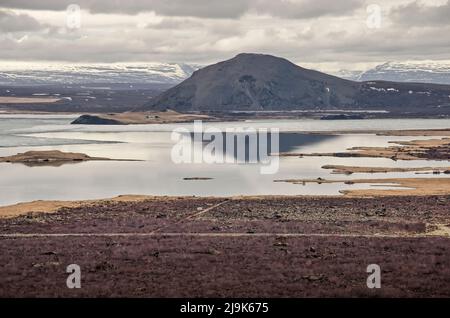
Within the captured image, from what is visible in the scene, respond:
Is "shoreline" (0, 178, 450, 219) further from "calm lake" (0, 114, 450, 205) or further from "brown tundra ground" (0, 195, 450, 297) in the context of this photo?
"calm lake" (0, 114, 450, 205)

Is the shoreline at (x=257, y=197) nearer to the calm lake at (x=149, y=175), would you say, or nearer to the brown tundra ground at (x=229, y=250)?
the brown tundra ground at (x=229, y=250)

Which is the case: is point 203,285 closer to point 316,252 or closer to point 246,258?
point 246,258

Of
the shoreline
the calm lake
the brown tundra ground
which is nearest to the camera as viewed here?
the brown tundra ground

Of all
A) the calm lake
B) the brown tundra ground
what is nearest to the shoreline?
the brown tundra ground

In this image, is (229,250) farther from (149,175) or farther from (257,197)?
(149,175)

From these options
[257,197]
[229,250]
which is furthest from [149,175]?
[229,250]

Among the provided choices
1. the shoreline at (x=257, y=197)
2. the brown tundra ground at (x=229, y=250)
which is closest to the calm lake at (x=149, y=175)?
the shoreline at (x=257, y=197)

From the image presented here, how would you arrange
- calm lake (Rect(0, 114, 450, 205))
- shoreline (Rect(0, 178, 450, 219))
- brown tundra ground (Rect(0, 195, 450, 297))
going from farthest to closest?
calm lake (Rect(0, 114, 450, 205))
shoreline (Rect(0, 178, 450, 219))
brown tundra ground (Rect(0, 195, 450, 297))

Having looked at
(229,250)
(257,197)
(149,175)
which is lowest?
(149,175)

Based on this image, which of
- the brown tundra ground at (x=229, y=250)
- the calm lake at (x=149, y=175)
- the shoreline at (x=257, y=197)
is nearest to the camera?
the brown tundra ground at (x=229, y=250)

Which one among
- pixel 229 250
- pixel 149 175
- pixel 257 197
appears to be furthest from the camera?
pixel 149 175

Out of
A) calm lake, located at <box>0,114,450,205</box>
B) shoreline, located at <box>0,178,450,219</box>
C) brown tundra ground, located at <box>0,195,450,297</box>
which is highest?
brown tundra ground, located at <box>0,195,450,297</box>
